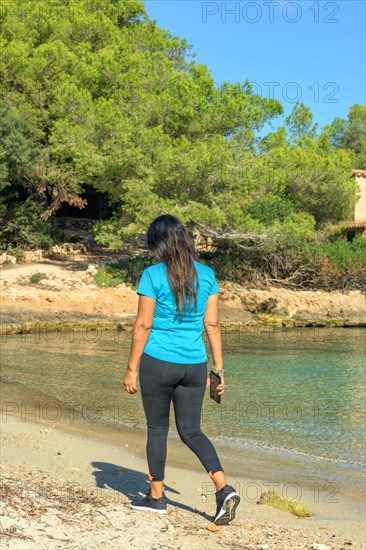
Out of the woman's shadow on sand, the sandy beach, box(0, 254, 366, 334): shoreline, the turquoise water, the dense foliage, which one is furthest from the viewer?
the dense foliage

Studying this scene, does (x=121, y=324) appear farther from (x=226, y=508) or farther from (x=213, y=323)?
(x=226, y=508)

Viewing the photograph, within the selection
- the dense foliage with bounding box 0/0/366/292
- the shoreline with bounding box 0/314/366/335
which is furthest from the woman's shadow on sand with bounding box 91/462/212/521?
the dense foliage with bounding box 0/0/366/292

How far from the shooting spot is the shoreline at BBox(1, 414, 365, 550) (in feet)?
15.6

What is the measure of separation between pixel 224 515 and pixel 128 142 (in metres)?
22.2

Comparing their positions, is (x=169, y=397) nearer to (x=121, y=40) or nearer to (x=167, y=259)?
(x=167, y=259)

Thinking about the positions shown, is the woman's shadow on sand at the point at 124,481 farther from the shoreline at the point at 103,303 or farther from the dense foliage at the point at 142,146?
the dense foliage at the point at 142,146

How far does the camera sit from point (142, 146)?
26062 millimetres

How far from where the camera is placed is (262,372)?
15.2m

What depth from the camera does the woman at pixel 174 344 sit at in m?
4.66

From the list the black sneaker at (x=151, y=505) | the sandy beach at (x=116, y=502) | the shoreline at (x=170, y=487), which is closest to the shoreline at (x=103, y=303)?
the sandy beach at (x=116, y=502)

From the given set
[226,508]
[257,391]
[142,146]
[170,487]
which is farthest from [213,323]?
[142,146]

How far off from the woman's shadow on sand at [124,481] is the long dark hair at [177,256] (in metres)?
1.62

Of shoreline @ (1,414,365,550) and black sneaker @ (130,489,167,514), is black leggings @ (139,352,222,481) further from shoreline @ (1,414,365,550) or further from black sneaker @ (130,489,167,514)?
shoreline @ (1,414,365,550)

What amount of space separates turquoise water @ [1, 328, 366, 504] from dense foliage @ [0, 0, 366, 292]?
6.49m
